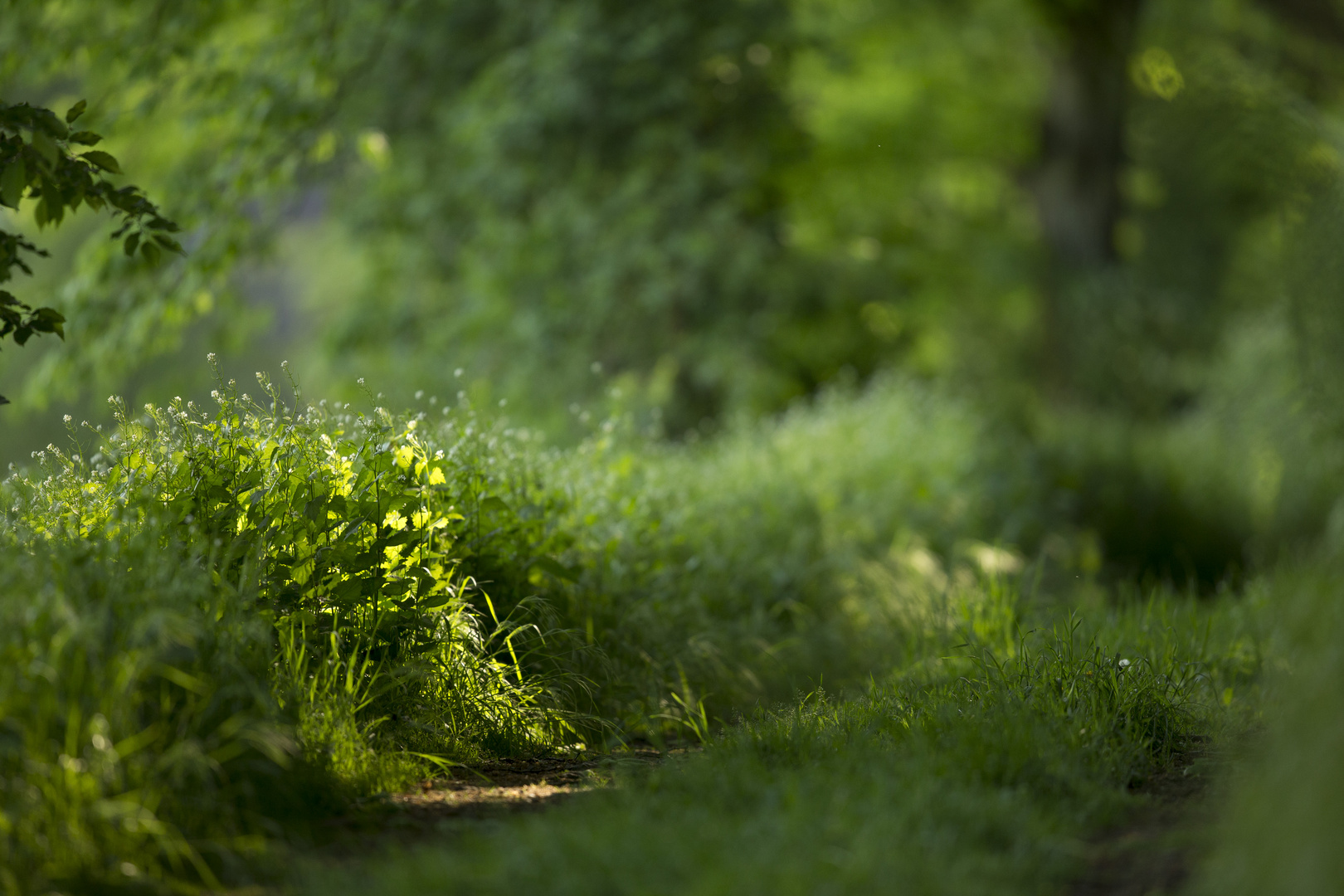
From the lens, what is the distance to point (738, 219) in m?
10.5

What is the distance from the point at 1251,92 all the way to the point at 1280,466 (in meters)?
3.43

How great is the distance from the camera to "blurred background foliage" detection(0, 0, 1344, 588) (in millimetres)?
6742

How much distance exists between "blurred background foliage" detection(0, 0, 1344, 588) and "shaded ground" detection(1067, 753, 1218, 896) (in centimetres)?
330

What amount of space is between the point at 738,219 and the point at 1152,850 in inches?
338

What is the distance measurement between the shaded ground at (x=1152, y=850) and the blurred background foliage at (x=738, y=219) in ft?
10.8

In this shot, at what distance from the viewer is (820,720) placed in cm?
361

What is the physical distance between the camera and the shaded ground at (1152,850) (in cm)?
238

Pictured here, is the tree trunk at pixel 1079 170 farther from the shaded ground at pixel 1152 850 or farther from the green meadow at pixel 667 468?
the shaded ground at pixel 1152 850

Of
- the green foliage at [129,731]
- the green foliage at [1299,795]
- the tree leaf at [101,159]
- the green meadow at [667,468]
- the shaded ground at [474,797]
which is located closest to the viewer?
the green foliage at [1299,795]

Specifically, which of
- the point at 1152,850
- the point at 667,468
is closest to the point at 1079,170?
the point at 667,468

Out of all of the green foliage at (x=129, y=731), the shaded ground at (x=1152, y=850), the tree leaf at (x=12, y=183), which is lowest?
the shaded ground at (x=1152, y=850)

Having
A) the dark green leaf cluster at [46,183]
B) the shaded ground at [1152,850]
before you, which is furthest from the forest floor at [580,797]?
the dark green leaf cluster at [46,183]

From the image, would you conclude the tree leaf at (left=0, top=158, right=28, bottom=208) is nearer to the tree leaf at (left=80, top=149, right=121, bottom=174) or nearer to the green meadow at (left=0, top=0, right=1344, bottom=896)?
the green meadow at (left=0, top=0, right=1344, bottom=896)

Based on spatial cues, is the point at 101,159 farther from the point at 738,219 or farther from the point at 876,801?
the point at 738,219
